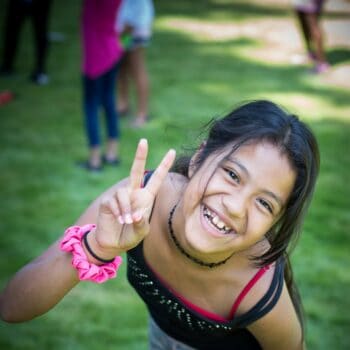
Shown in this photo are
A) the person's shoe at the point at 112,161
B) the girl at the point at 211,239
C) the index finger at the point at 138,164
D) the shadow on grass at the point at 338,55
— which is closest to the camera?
the index finger at the point at 138,164

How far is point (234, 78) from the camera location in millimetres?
6227

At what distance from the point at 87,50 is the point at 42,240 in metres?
1.28

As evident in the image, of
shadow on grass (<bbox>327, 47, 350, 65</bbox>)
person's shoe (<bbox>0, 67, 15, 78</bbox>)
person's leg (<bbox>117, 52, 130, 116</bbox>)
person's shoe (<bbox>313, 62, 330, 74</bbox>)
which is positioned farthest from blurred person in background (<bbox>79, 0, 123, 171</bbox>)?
shadow on grass (<bbox>327, 47, 350, 65</bbox>)

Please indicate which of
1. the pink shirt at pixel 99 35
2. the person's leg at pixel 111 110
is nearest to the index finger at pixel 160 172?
the pink shirt at pixel 99 35

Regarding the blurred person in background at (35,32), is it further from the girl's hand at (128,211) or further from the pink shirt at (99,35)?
the girl's hand at (128,211)

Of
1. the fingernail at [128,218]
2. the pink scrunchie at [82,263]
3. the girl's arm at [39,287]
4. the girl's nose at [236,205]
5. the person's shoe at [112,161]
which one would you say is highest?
the fingernail at [128,218]

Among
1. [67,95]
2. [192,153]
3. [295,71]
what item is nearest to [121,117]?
[67,95]

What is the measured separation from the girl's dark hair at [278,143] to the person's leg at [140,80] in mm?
3279

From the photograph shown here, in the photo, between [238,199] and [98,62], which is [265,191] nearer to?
[238,199]

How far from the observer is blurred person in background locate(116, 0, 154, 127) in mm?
4590

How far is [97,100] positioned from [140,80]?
1.03m

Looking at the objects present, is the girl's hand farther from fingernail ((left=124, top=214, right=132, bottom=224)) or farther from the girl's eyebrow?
the girl's eyebrow

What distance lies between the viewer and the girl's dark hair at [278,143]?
152 cm

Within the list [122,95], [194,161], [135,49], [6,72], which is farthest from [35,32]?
[194,161]
